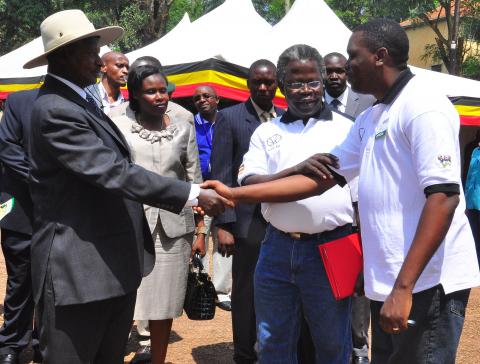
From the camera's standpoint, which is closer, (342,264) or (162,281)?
(342,264)

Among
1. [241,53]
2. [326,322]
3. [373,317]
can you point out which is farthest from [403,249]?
[241,53]

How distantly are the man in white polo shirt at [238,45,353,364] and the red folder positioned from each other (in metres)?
0.12

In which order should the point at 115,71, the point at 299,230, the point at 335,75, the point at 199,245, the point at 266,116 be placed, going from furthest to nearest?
the point at 115,71
the point at 335,75
the point at 199,245
the point at 266,116
the point at 299,230

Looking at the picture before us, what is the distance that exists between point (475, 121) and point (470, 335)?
5.59 metres

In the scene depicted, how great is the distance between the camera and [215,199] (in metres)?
3.57

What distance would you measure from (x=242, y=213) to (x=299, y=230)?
113 cm

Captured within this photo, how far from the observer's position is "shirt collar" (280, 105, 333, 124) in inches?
145

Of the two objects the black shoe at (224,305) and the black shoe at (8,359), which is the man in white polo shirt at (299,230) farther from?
the black shoe at (224,305)

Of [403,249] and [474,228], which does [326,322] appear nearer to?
[403,249]

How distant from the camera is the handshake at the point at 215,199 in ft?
11.6

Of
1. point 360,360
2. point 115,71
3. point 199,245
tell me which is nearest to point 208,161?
point 115,71

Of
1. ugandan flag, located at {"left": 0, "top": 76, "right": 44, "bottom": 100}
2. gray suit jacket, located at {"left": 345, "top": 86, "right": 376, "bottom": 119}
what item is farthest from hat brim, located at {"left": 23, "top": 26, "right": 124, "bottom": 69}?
ugandan flag, located at {"left": 0, "top": 76, "right": 44, "bottom": 100}

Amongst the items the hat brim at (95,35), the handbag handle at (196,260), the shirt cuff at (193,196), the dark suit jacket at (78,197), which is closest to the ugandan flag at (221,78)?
the handbag handle at (196,260)

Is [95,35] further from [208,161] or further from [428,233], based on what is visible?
[208,161]
